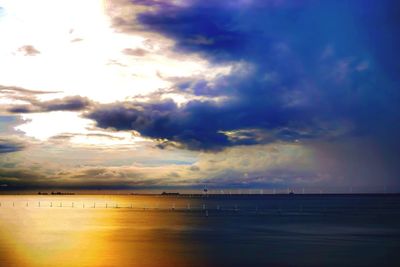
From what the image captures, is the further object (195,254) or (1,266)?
(195,254)

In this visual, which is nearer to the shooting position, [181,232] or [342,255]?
[342,255]

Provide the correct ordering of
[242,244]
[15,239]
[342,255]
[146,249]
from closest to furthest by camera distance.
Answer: [342,255] < [146,249] < [242,244] < [15,239]

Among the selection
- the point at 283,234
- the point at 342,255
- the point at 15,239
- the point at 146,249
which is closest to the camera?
the point at 342,255

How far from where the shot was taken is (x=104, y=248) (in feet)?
208

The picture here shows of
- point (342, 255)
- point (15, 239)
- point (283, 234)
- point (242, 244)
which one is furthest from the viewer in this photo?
point (283, 234)

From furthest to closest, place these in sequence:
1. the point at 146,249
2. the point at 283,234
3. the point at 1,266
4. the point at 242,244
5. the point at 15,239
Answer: the point at 283,234 → the point at 15,239 → the point at 242,244 → the point at 146,249 → the point at 1,266

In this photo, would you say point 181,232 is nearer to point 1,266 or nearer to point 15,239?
point 15,239

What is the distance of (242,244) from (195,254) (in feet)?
38.6

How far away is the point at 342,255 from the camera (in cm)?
5659

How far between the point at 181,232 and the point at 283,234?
17.0 m

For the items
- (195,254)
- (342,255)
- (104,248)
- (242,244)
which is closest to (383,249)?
(342,255)

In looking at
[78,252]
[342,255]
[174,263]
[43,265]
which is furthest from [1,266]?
[342,255]

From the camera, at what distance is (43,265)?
49.8 m

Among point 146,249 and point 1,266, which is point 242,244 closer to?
point 146,249
